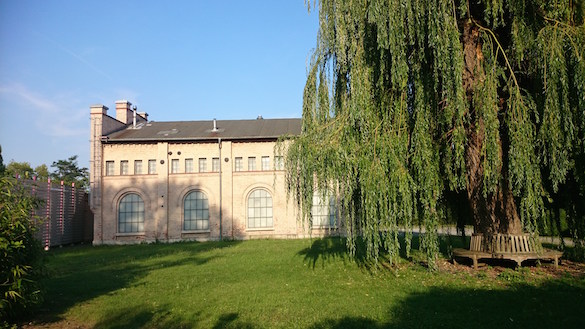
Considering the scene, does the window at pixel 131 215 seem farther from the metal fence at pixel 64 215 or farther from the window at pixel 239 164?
the window at pixel 239 164

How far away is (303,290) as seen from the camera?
8430 mm

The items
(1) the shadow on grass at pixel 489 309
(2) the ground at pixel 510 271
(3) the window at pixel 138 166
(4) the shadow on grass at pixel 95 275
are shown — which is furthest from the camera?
(3) the window at pixel 138 166

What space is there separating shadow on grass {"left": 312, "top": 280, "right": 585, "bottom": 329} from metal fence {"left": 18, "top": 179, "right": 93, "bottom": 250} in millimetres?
19097

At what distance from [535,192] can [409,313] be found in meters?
3.14

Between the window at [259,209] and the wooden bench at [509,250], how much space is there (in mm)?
15875

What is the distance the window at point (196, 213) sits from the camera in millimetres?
23938

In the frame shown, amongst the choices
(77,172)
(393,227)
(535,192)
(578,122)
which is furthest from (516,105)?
(77,172)

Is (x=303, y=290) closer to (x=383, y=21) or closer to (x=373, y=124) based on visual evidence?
(x=373, y=124)

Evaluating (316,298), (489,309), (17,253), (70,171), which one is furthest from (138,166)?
(70,171)

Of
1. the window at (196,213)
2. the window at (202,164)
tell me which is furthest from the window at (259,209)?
the window at (202,164)

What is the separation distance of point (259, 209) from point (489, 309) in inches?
724

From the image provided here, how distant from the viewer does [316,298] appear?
25.3ft

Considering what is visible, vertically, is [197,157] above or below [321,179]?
above

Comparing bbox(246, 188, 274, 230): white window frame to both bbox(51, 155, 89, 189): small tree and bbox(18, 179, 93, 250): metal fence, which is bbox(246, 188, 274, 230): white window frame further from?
bbox(51, 155, 89, 189): small tree
